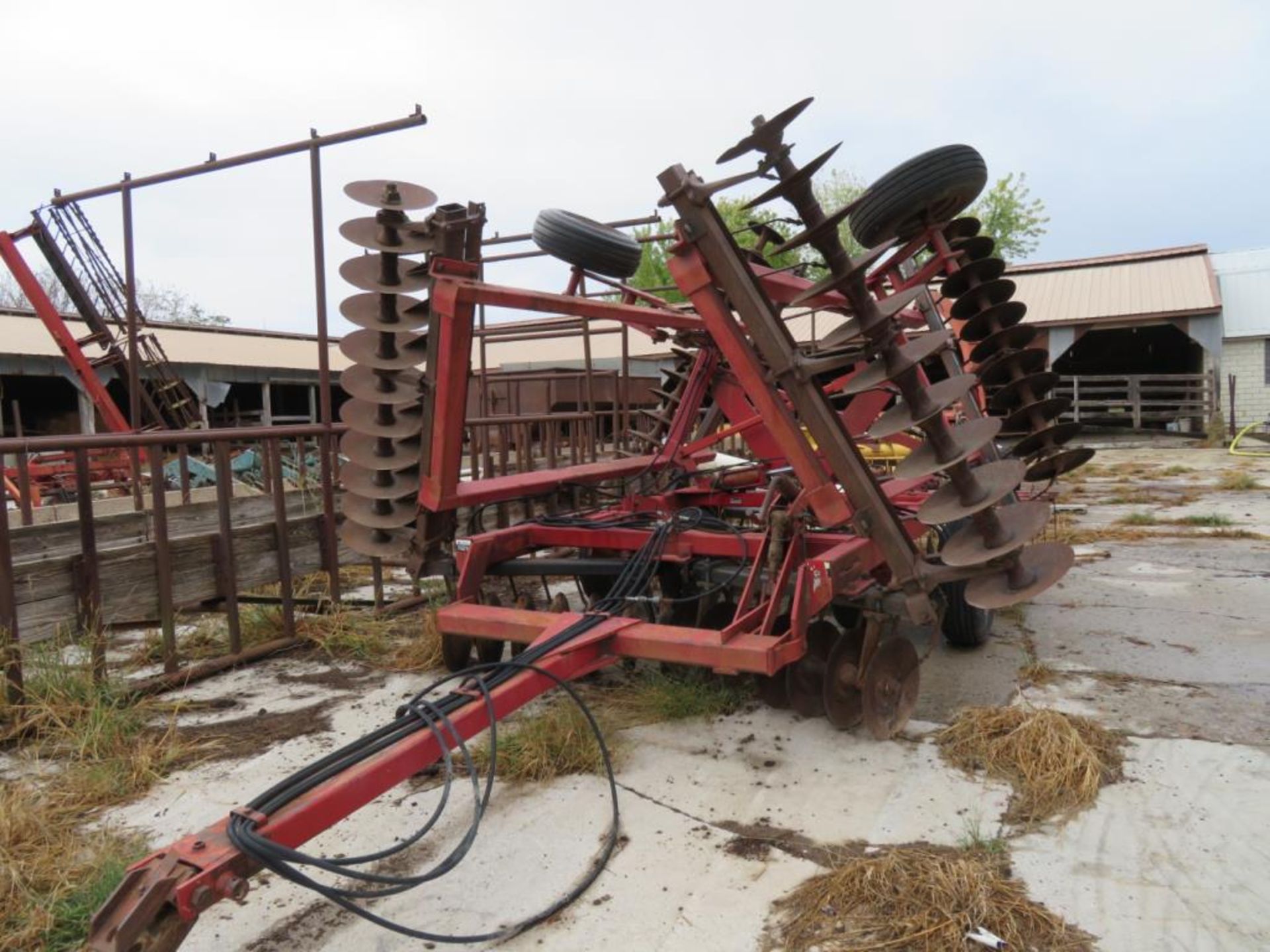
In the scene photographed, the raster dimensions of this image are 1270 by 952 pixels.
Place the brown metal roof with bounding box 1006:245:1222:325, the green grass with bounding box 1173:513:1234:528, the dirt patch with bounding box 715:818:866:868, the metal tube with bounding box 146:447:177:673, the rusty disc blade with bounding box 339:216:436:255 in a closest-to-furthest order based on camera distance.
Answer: the dirt patch with bounding box 715:818:866:868 → the rusty disc blade with bounding box 339:216:436:255 → the metal tube with bounding box 146:447:177:673 → the green grass with bounding box 1173:513:1234:528 → the brown metal roof with bounding box 1006:245:1222:325

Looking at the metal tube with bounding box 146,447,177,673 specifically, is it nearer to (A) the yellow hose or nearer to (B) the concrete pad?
(B) the concrete pad

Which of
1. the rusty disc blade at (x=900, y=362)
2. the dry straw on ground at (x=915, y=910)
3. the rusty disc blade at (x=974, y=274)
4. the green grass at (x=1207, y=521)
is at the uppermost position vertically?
the rusty disc blade at (x=974, y=274)

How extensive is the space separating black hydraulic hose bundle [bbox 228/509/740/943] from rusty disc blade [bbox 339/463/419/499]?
1.29 m

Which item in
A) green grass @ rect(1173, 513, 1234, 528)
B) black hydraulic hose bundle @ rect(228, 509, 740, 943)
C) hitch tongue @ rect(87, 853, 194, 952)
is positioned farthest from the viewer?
green grass @ rect(1173, 513, 1234, 528)

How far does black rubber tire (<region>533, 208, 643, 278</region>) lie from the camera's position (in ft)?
13.4

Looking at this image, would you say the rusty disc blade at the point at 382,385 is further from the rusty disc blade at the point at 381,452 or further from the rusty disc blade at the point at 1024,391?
the rusty disc blade at the point at 1024,391

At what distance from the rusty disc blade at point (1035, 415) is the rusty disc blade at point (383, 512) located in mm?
2916

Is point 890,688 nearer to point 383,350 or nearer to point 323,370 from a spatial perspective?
point 383,350

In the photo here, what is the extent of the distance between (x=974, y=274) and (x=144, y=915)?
168 inches

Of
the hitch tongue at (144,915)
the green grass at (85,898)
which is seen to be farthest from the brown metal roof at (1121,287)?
the hitch tongue at (144,915)

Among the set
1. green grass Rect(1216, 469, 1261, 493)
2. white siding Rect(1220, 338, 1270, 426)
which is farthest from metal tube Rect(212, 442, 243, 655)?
white siding Rect(1220, 338, 1270, 426)

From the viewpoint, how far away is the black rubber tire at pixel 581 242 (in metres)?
4.09

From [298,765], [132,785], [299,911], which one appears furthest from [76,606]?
[299,911]

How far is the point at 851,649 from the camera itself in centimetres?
342
